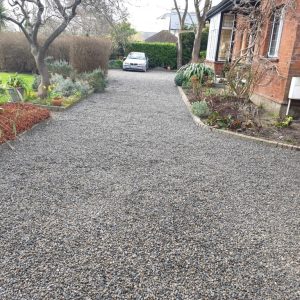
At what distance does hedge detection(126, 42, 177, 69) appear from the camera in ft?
88.5

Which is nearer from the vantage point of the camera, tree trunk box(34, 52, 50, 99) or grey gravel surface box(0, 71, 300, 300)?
grey gravel surface box(0, 71, 300, 300)

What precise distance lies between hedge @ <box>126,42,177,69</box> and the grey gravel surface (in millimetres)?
22670

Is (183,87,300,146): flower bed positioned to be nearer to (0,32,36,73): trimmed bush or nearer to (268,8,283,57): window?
(268,8,283,57): window

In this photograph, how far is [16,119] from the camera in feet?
20.8

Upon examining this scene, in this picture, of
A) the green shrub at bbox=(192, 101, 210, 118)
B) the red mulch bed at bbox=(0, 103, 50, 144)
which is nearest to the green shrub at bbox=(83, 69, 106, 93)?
the red mulch bed at bbox=(0, 103, 50, 144)

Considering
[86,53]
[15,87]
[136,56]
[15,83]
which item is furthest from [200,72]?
[136,56]

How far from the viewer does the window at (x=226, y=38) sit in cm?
1636

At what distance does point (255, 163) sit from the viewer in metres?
5.14

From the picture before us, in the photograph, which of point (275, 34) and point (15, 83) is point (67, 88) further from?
point (275, 34)

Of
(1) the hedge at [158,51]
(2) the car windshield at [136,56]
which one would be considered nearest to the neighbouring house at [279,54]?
(2) the car windshield at [136,56]

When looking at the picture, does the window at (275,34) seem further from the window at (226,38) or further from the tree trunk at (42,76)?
the tree trunk at (42,76)

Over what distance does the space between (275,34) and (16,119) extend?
7.93 m

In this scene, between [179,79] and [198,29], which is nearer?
[179,79]

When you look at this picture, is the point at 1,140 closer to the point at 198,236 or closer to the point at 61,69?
the point at 198,236
